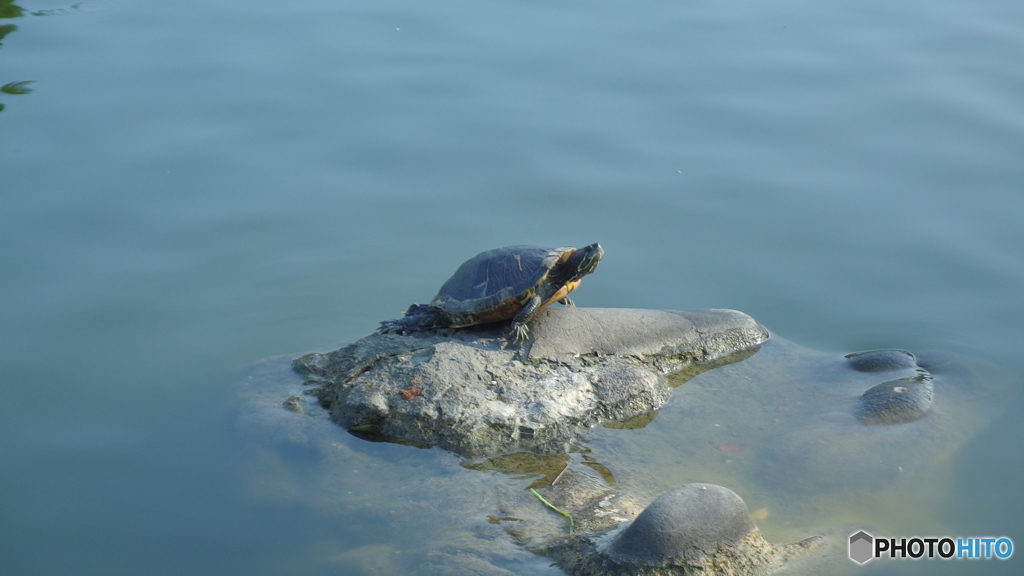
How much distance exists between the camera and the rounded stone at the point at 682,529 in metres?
3.16

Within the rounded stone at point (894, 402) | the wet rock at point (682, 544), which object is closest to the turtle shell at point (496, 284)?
the wet rock at point (682, 544)

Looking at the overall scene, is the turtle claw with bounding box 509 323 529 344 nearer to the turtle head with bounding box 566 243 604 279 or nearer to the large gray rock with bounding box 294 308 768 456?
the large gray rock with bounding box 294 308 768 456

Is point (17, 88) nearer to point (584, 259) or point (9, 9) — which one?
point (9, 9)

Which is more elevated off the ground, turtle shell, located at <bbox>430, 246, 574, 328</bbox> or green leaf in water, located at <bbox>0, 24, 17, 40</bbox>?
green leaf in water, located at <bbox>0, 24, 17, 40</bbox>

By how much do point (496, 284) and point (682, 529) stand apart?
5.96ft

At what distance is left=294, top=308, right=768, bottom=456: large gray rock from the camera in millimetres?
4195

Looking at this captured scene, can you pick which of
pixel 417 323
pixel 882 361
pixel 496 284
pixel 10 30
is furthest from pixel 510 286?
pixel 10 30

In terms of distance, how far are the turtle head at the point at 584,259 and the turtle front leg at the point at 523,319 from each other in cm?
28

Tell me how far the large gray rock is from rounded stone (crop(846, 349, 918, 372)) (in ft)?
2.52

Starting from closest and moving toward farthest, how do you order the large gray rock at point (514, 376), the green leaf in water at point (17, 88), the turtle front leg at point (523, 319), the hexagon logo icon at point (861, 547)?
the hexagon logo icon at point (861, 547)
the large gray rock at point (514, 376)
the turtle front leg at point (523, 319)
the green leaf in water at point (17, 88)

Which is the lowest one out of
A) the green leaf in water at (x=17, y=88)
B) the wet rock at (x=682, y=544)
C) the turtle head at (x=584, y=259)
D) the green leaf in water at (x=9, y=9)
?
the wet rock at (x=682, y=544)

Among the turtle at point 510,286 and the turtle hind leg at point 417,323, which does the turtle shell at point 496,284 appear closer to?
the turtle at point 510,286

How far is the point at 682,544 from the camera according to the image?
3178mm

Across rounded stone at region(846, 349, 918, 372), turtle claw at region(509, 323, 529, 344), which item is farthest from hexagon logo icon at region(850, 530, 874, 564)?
turtle claw at region(509, 323, 529, 344)
